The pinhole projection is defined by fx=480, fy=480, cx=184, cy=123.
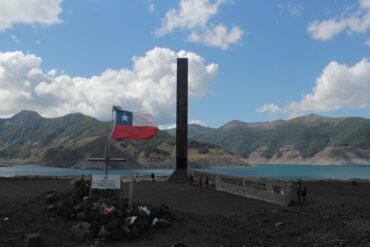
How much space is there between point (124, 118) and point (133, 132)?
2.72ft

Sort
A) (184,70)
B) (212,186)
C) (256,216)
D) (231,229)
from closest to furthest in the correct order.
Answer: (231,229) → (256,216) → (212,186) → (184,70)

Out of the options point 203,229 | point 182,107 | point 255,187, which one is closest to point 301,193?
point 255,187

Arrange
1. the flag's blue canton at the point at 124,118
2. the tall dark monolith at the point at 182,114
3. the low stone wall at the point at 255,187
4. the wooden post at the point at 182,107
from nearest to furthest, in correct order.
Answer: the flag's blue canton at the point at 124,118 → the low stone wall at the point at 255,187 → the tall dark monolith at the point at 182,114 → the wooden post at the point at 182,107

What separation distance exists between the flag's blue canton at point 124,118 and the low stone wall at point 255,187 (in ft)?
57.8

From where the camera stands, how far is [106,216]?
19750 millimetres

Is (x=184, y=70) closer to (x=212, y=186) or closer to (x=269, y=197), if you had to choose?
(x=212, y=186)

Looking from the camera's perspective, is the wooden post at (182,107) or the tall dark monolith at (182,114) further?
the wooden post at (182,107)

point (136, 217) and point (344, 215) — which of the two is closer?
point (136, 217)

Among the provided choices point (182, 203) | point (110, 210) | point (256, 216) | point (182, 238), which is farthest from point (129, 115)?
point (182, 203)

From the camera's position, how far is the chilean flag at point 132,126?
23.4 metres

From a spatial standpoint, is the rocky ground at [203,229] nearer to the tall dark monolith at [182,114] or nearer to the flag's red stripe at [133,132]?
the flag's red stripe at [133,132]

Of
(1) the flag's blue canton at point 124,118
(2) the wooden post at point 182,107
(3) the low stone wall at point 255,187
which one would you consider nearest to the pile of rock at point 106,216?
(1) the flag's blue canton at point 124,118

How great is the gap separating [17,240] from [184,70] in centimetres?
5117

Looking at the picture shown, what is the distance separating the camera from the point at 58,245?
58.0 feet
